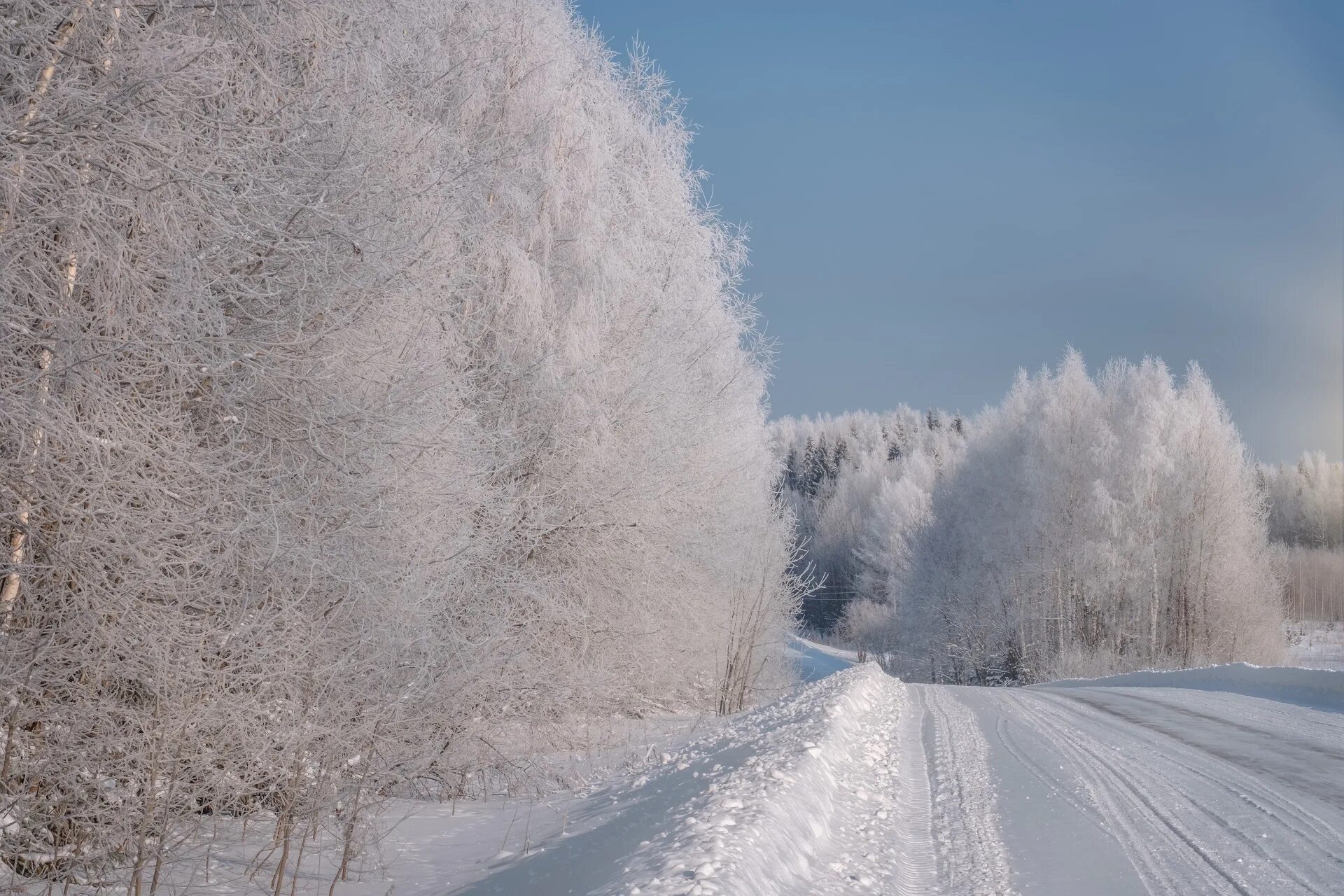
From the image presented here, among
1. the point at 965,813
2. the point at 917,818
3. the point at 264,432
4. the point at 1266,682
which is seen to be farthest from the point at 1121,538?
the point at 264,432

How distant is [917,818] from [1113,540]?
1171 inches

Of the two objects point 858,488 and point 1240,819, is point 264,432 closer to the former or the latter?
point 1240,819

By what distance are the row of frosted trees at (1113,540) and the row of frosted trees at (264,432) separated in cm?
2765

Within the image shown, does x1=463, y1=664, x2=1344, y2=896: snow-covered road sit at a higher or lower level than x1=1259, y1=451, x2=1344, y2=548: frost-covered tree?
lower

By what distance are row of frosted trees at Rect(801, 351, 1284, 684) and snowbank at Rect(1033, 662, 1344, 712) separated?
10341mm

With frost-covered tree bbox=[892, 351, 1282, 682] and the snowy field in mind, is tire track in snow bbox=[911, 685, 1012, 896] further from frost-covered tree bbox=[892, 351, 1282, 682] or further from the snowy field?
frost-covered tree bbox=[892, 351, 1282, 682]

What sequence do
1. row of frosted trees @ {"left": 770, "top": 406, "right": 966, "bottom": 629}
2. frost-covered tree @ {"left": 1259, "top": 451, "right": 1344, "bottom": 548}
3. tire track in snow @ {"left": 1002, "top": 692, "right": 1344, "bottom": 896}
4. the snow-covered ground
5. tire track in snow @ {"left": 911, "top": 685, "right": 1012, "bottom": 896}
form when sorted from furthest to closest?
frost-covered tree @ {"left": 1259, "top": 451, "right": 1344, "bottom": 548} → row of frosted trees @ {"left": 770, "top": 406, "right": 966, "bottom": 629} → the snow-covered ground → tire track in snow @ {"left": 911, "top": 685, "right": 1012, "bottom": 896} → tire track in snow @ {"left": 1002, "top": 692, "right": 1344, "bottom": 896}

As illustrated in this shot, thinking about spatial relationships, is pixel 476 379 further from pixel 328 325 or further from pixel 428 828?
pixel 428 828

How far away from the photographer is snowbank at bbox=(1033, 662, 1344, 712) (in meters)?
14.3

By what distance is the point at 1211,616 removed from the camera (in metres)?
32.5

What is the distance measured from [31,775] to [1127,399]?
3721 cm

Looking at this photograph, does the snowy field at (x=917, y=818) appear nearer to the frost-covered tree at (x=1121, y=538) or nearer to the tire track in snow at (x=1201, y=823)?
the tire track in snow at (x=1201, y=823)

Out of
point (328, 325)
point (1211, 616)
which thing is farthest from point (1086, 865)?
point (1211, 616)

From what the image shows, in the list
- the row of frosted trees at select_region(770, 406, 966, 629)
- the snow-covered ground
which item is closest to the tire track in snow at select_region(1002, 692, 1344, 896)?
the row of frosted trees at select_region(770, 406, 966, 629)
